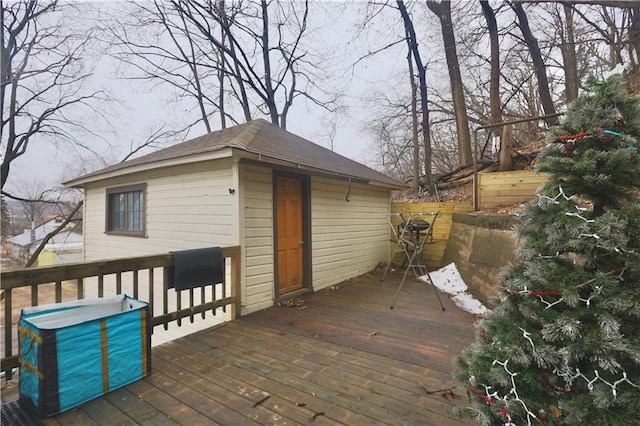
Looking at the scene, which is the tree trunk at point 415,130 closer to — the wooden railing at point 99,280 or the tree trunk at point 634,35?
the tree trunk at point 634,35

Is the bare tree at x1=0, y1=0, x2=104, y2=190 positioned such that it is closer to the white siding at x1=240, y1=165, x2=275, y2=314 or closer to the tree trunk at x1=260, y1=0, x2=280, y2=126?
the tree trunk at x1=260, y1=0, x2=280, y2=126

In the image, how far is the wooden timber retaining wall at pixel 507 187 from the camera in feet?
18.1

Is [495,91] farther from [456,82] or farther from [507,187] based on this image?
[507,187]

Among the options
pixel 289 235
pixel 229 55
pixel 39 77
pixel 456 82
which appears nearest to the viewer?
pixel 289 235

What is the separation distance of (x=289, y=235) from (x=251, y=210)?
1.01 meters

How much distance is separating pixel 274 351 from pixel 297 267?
2.28 m

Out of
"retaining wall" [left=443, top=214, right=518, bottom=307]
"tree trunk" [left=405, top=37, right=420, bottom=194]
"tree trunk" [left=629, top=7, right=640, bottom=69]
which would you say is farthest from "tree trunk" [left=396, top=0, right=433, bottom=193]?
"tree trunk" [left=629, top=7, right=640, bottom=69]

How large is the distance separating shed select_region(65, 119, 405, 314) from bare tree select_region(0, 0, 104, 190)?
5.04 metres

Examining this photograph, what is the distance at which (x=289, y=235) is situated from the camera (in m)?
5.02

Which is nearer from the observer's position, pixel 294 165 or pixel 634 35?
pixel 294 165

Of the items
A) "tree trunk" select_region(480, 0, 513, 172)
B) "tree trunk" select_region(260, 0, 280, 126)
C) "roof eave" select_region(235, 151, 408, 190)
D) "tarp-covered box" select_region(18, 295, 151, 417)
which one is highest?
"tree trunk" select_region(260, 0, 280, 126)

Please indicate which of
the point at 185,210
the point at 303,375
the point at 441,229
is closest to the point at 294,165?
the point at 185,210

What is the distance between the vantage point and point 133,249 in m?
6.07

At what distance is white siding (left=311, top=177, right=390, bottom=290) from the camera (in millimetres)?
5547
